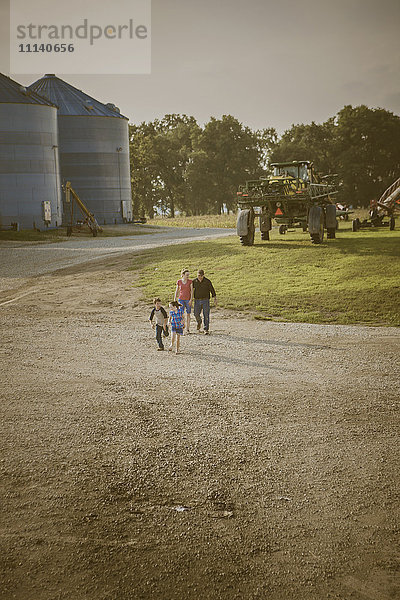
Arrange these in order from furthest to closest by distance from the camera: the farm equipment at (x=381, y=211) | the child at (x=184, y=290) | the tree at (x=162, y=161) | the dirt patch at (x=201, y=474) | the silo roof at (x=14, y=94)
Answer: the tree at (x=162, y=161)
the silo roof at (x=14, y=94)
the farm equipment at (x=381, y=211)
the child at (x=184, y=290)
the dirt patch at (x=201, y=474)

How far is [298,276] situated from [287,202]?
7.81 metres

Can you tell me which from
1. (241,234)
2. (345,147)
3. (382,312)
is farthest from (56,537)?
(345,147)

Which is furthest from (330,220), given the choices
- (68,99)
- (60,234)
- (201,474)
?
(68,99)

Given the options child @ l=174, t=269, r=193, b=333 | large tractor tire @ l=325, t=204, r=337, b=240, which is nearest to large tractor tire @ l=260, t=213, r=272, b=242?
large tractor tire @ l=325, t=204, r=337, b=240

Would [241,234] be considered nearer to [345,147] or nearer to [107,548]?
[107,548]

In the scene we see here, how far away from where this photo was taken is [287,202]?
29.2m

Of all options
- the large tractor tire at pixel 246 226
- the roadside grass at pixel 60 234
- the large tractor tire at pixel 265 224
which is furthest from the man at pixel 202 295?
the roadside grass at pixel 60 234

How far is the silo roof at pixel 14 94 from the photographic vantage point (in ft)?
159

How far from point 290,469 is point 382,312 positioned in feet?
36.2

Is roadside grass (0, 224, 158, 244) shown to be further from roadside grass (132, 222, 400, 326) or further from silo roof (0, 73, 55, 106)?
roadside grass (132, 222, 400, 326)

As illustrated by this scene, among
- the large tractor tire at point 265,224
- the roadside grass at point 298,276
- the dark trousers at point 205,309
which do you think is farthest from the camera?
the large tractor tire at point 265,224

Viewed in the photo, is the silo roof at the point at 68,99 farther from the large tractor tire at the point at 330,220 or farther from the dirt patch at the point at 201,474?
the dirt patch at the point at 201,474

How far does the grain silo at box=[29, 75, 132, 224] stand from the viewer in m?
57.0

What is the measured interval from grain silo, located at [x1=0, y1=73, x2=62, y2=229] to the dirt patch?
36627mm
